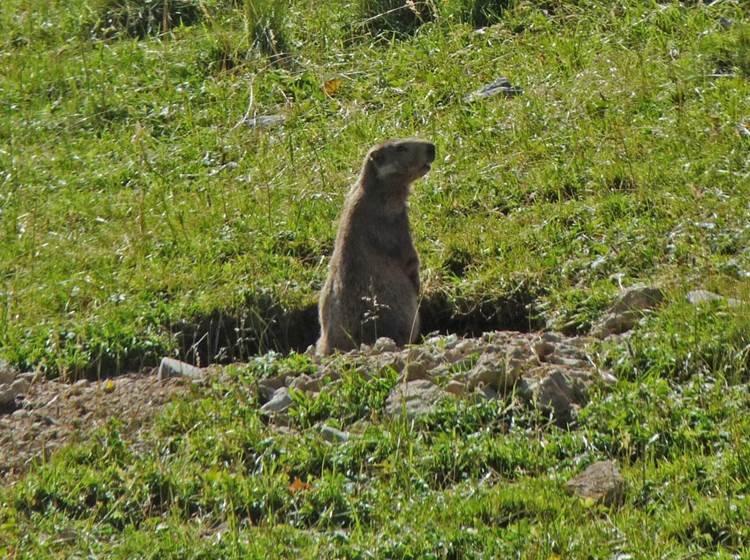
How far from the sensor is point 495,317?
327 inches

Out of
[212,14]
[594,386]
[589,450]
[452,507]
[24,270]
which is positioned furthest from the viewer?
[212,14]

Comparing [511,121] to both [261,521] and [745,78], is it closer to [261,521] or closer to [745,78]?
[745,78]

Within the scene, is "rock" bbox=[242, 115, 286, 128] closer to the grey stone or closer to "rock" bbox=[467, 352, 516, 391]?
the grey stone

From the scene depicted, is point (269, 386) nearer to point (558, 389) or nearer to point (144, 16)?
point (558, 389)

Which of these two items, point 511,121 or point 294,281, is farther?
point 511,121

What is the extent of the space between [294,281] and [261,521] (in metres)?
3.29

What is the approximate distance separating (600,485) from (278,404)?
1791 millimetres

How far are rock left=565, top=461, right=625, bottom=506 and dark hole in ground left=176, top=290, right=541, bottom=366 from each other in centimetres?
248

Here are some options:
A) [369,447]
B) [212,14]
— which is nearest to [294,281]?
[369,447]

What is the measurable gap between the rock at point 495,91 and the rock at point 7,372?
13.6 feet

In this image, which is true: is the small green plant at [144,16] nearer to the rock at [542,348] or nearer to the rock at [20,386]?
the rock at [20,386]

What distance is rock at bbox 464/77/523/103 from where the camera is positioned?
34.6ft

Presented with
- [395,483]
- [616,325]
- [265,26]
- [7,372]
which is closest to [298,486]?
[395,483]

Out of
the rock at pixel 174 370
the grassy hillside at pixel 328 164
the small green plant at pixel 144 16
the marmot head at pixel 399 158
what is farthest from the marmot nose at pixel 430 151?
the small green plant at pixel 144 16
